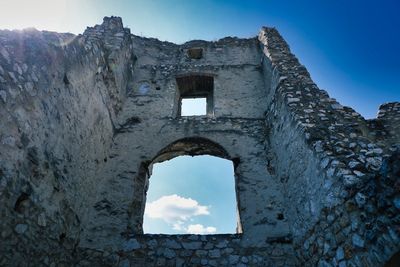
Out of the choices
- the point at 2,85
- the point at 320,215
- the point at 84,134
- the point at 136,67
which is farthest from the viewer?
the point at 136,67

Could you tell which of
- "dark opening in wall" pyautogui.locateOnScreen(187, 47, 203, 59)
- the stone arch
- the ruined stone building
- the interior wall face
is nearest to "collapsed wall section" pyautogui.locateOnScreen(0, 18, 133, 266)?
the ruined stone building

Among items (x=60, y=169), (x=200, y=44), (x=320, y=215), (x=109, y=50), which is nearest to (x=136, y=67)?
(x=109, y=50)

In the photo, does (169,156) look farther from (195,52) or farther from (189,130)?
(195,52)

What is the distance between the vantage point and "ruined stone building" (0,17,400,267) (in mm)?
3223

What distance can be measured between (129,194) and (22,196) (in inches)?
88.9

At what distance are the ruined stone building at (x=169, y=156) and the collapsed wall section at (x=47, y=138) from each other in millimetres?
21

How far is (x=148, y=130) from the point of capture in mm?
6613

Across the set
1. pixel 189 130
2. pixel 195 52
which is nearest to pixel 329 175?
pixel 189 130

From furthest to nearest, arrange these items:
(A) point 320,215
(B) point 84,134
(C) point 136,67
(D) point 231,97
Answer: (C) point 136,67 < (D) point 231,97 < (B) point 84,134 < (A) point 320,215

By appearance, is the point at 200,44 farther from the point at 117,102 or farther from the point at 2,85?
the point at 2,85

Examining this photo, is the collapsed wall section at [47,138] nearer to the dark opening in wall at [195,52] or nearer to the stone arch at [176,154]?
the stone arch at [176,154]

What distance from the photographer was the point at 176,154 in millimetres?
6875

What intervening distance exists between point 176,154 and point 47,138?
3291mm

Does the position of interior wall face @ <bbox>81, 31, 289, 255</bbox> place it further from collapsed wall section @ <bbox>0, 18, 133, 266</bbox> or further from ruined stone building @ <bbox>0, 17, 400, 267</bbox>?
collapsed wall section @ <bbox>0, 18, 133, 266</bbox>
